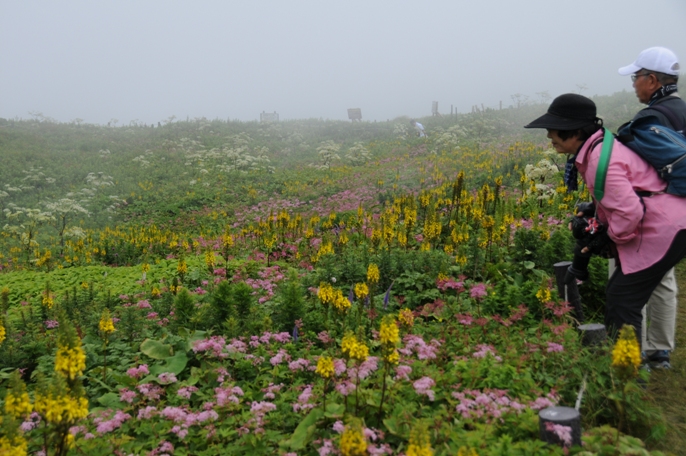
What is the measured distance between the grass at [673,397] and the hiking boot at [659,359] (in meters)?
0.06

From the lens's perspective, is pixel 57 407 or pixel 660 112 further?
pixel 660 112

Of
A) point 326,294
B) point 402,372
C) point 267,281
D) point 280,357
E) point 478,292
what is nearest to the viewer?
point 402,372

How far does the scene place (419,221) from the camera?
929 centimetres

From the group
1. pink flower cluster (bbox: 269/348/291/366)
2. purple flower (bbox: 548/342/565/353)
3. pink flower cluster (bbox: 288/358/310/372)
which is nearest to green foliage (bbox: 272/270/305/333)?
pink flower cluster (bbox: 269/348/291/366)

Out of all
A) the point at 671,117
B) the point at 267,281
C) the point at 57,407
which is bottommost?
the point at 267,281

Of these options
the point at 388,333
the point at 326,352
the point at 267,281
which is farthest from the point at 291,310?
the point at 388,333

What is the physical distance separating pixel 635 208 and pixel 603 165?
1.14ft

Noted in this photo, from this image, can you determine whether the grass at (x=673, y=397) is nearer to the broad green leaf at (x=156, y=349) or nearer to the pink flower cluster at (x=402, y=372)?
the pink flower cluster at (x=402, y=372)

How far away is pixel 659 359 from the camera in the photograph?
141 inches

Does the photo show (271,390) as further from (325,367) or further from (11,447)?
(11,447)

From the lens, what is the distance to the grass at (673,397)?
8.65 ft

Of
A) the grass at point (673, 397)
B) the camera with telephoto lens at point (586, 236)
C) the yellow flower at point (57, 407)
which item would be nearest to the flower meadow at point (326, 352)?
the yellow flower at point (57, 407)

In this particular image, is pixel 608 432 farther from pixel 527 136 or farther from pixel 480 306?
pixel 527 136

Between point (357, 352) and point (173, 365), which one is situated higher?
point (357, 352)
